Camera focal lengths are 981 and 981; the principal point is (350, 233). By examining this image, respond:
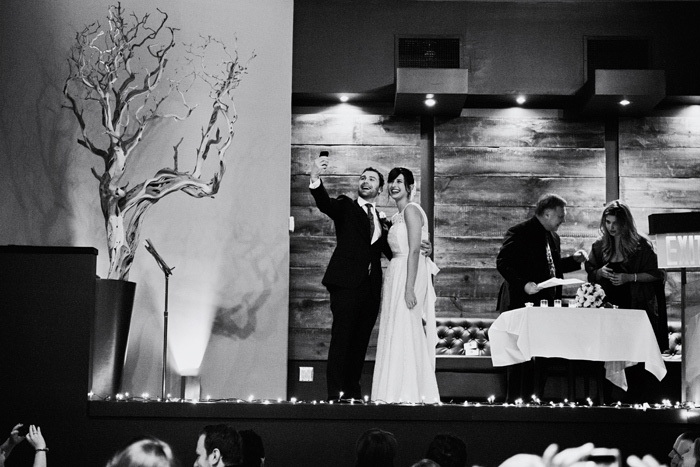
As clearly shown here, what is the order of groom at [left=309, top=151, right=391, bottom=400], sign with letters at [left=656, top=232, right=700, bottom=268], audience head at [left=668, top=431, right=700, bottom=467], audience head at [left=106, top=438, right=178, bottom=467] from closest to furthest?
audience head at [left=106, top=438, right=178, bottom=467] < audience head at [left=668, top=431, right=700, bottom=467] < sign with letters at [left=656, top=232, right=700, bottom=268] < groom at [left=309, top=151, right=391, bottom=400]

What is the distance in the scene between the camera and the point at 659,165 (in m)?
8.69

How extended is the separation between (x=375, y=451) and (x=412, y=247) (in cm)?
283

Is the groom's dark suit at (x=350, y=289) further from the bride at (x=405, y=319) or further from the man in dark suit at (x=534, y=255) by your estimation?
the man in dark suit at (x=534, y=255)

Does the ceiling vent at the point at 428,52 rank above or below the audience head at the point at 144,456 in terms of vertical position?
above

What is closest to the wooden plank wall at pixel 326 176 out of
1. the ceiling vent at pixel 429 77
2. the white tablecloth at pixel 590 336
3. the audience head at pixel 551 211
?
the ceiling vent at pixel 429 77

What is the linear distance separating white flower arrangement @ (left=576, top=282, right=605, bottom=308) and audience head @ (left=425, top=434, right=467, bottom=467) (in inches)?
112

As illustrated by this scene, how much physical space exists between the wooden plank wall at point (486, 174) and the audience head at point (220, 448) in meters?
5.09

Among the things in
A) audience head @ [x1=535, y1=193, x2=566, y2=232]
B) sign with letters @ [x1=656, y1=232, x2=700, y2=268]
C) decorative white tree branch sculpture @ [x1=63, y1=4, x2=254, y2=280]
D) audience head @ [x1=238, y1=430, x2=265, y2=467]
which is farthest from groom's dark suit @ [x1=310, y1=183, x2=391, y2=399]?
audience head @ [x1=238, y1=430, x2=265, y2=467]

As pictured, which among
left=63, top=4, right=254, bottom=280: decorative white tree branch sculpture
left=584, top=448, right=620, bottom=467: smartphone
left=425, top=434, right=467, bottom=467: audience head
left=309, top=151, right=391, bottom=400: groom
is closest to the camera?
left=425, top=434, right=467, bottom=467: audience head

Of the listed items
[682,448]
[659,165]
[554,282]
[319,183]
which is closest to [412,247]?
[319,183]

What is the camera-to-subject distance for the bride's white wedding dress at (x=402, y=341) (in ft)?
19.8

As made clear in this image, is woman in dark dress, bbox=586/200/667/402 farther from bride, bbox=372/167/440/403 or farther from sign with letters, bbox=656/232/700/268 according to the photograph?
bride, bbox=372/167/440/403

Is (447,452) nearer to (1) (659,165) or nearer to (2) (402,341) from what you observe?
(2) (402,341)

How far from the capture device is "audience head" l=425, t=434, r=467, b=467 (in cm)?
340
